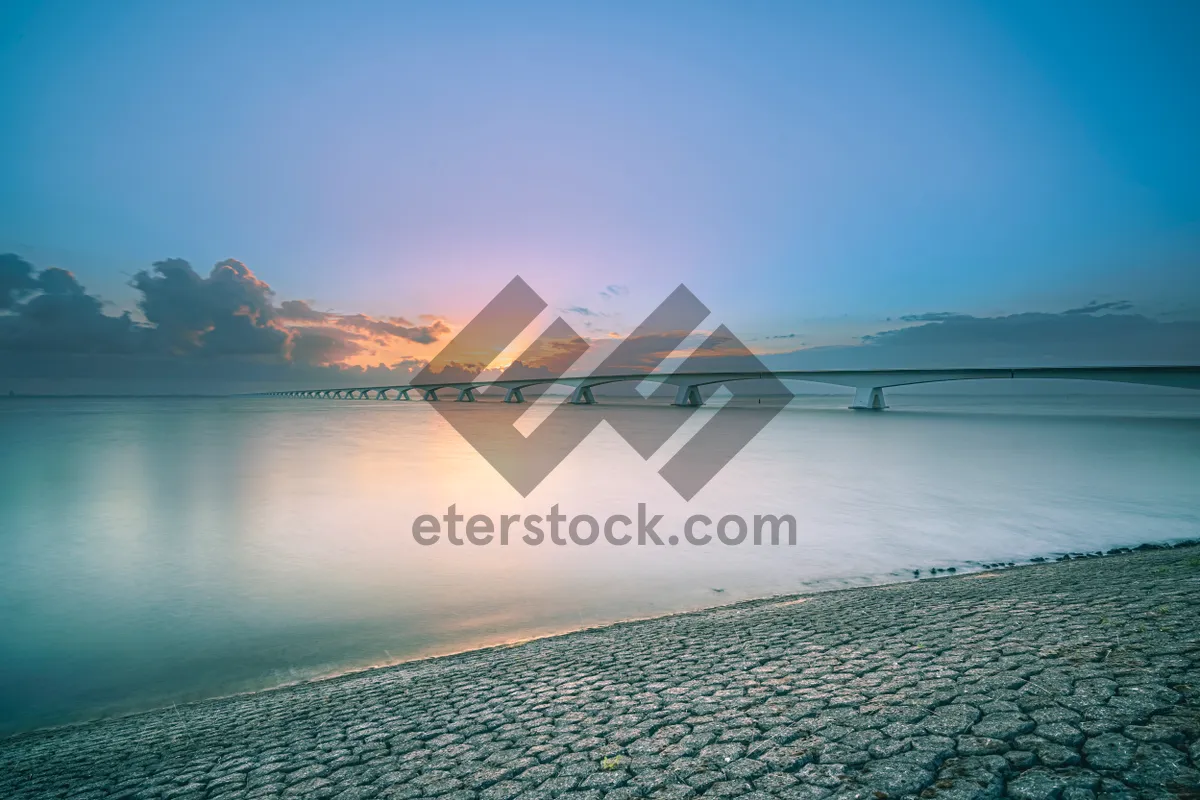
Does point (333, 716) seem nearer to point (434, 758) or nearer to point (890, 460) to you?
point (434, 758)

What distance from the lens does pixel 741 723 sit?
13.3 ft

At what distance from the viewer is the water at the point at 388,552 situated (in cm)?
763

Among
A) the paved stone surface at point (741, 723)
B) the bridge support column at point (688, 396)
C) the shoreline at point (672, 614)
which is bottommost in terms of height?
the shoreline at point (672, 614)

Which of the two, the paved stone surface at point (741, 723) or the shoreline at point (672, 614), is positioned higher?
the paved stone surface at point (741, 723)

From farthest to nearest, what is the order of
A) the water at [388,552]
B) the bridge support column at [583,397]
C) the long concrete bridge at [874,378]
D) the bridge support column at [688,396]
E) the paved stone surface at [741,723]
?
the bridge support column at [583,397] → the bridge support column at [688,396] → the long concrete bridge at [874,378] → the water at [388,552] → the paved stone surface at [741,723]

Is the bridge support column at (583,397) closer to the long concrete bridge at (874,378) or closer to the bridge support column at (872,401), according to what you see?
the long concrete bridge at (874,378)

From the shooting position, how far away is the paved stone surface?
3285mm

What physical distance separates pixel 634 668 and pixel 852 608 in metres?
3.43

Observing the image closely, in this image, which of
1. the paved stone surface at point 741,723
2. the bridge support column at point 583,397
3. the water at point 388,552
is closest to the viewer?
the paved stone surface at point 741,723

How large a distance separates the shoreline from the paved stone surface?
23 cm

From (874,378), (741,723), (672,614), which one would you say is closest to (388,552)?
(672,614)

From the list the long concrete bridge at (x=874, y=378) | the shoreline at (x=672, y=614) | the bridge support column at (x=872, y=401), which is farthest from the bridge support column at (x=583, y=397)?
the shoreline at (x=672, y=614)

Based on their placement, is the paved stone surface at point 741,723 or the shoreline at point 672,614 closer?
the paved stone surface at point 741,723

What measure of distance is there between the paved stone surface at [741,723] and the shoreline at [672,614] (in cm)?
23
